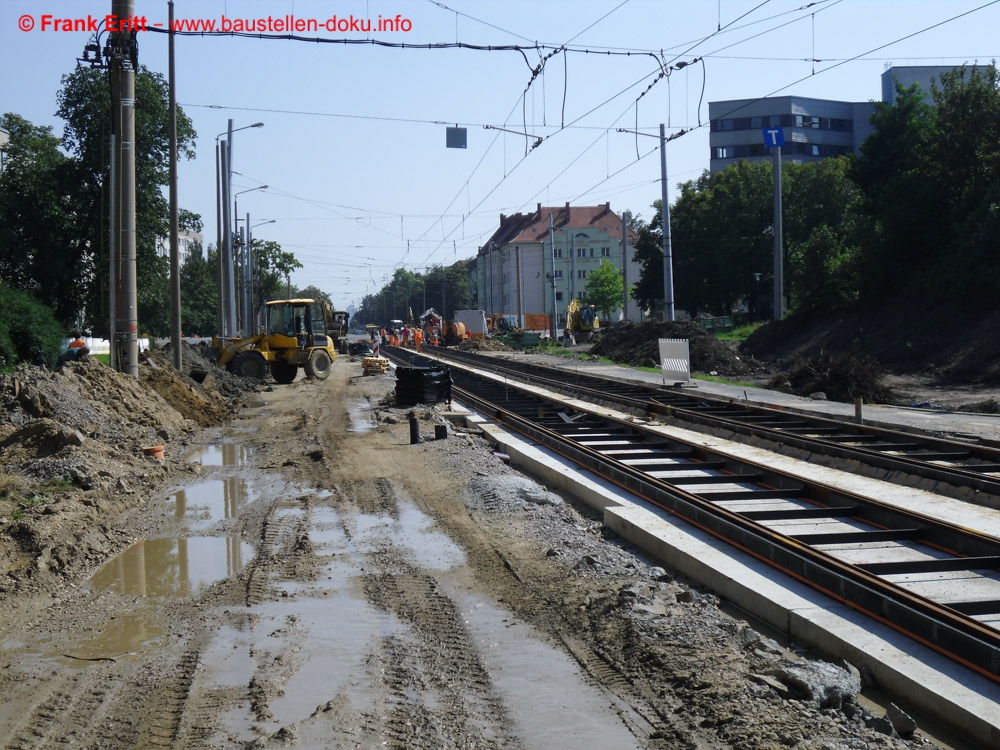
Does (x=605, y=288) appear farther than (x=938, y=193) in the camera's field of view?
Yes

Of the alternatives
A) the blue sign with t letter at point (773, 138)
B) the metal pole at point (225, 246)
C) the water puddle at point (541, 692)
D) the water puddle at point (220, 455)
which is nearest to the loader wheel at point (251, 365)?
the metal pole at point (225, 246)

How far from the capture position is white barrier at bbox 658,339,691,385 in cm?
2778

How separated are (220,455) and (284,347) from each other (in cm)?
1761

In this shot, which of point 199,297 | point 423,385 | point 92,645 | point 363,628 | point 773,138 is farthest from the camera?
point 199,297

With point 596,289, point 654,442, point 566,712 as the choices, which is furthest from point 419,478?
point 596,289

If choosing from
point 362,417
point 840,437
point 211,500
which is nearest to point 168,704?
point 211,500

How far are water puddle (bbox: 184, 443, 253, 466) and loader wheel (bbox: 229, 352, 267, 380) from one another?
50.4ft

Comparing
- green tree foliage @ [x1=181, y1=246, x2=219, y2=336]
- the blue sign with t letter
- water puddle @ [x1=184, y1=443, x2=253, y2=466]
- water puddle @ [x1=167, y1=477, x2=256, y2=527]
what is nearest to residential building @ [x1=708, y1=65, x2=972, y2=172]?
green tree foliage @ [x1=181, y1=246, x2=219, y2=336]

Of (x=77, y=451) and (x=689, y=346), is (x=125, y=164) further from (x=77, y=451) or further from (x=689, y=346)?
(x=689, y=346)

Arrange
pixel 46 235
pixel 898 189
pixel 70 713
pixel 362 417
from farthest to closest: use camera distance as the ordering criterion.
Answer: pixel 46 235 < pixel 898 189 < pixel 362 417 < pixel 70 713

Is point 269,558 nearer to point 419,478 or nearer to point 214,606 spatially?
point 214,606

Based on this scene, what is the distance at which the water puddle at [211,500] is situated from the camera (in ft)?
35.0

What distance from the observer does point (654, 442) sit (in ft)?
50.4

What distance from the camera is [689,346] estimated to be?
111 feet
